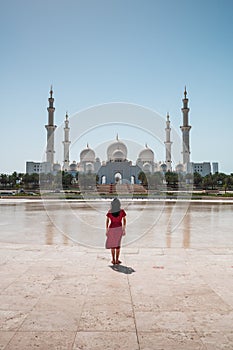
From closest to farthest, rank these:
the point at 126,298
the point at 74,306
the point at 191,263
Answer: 1. the point at 74,306
2. the point at 126,298
3. the point at 191,263

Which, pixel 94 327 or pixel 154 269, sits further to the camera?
pixel 154 269

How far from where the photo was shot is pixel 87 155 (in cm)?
6988

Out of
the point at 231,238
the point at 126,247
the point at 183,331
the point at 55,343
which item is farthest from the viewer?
the point at 231,238

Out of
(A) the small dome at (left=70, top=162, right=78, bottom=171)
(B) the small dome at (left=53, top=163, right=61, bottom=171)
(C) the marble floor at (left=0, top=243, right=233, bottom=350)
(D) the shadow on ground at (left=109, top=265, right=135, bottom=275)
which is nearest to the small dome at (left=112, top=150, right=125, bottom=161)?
(B) the small dome at (left=53, top=163, right=61, bottom=171)

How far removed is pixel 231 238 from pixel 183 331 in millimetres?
6153

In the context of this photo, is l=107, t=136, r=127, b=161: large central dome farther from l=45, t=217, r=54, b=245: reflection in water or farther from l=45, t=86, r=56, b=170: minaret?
l=45, t=217, r=54, b=245: reflection in water

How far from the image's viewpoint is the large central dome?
66125 millimetres

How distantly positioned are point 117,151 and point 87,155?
7119 millimetres

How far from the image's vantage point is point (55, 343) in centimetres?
286

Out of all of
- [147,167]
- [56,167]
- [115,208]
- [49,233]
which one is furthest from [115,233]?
[56,167]

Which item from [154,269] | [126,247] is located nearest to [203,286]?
[154,269]

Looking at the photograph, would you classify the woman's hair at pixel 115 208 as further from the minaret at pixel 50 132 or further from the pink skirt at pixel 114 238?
the minaret at pixel 50 132

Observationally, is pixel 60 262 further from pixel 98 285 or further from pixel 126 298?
pixel 126 298

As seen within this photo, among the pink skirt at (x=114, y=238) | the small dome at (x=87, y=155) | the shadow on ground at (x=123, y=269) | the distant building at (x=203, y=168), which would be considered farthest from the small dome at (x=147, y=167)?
the shadow on ground at (x=123, y=269)
